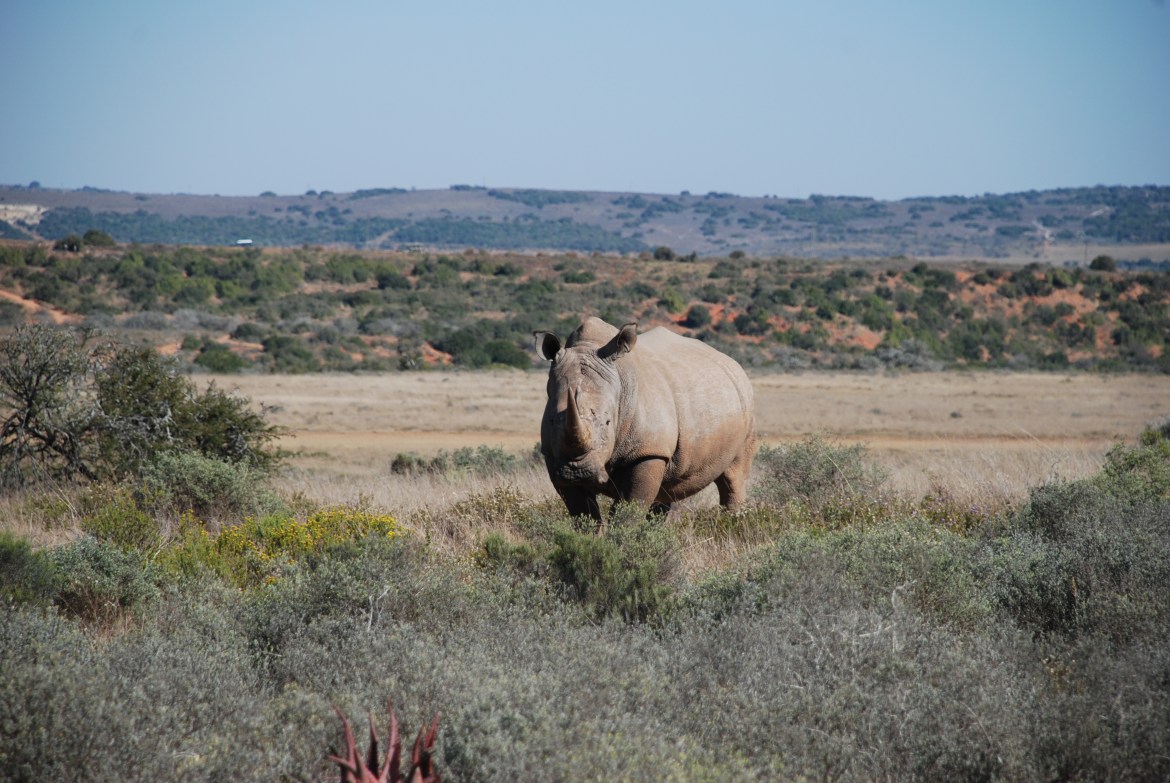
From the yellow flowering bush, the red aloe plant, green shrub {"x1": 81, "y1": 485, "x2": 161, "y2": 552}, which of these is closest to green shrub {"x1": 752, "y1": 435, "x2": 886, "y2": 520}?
the yellow flowering bush

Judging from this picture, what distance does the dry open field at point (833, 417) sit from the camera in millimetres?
14359

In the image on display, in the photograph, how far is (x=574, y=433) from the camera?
6.40 m

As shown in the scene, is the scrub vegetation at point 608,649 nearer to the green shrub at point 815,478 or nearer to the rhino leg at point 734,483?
the rhino leg at point 734,483

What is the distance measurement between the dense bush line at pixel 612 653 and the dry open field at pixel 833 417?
408cm

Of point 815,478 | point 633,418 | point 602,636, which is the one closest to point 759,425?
point 815,478

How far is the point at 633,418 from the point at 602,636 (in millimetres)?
2217

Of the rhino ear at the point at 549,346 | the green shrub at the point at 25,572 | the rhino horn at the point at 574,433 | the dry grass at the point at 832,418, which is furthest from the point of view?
the dry grass at the point at 832,418

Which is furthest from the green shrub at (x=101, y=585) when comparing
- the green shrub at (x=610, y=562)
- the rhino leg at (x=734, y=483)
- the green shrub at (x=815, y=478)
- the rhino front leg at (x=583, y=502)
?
the green shrub at (x=815, y=478)

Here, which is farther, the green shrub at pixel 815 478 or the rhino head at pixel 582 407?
the green shrub at pixel 815 478

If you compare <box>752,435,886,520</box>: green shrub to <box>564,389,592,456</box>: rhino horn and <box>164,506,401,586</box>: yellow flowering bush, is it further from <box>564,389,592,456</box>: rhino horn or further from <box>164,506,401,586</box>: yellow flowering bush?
<box>164,506,401,586</box>: yellow flowering bush

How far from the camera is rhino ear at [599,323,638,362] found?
698 cm

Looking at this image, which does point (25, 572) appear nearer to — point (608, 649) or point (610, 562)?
point (610, 562)

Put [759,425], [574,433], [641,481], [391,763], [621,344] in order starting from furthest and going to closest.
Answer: [759,425]
[641,481]
[621,344]
[574,433]
[391,763]

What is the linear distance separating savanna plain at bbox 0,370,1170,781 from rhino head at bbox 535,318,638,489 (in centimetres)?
36
